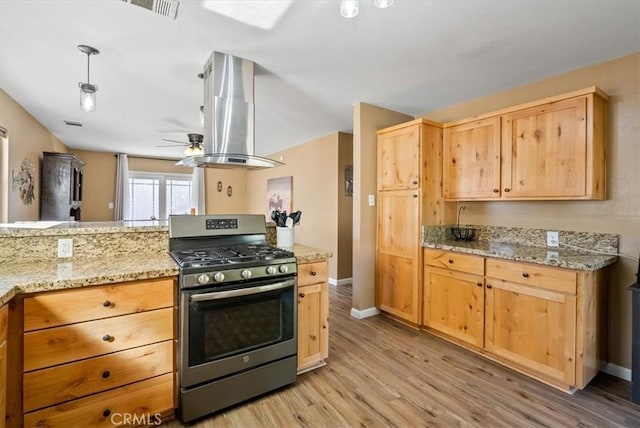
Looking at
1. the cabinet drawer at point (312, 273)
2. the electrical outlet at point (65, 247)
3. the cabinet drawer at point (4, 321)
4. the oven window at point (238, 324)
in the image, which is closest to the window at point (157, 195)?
the electrical outlet at point (65, 247)

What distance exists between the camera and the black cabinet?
4.47 metres

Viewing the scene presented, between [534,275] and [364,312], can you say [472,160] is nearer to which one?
[534,275]

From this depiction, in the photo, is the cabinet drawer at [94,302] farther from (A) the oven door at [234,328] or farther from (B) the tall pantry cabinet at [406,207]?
(B) the tall pantry cabinet at [406,207]

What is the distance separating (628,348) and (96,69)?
4832 mm

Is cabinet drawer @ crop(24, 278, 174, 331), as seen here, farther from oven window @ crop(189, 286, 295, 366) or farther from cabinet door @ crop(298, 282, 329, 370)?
cabinet door @ crop(298, 282, 329, 370)

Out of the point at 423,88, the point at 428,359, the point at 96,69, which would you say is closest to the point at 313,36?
the point at 423,88

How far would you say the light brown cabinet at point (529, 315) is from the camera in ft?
6.55

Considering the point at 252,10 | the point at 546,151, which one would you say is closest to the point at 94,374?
the point at 252,10

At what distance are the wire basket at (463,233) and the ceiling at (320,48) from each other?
139 cm

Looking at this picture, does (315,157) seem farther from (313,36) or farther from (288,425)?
(288,425)

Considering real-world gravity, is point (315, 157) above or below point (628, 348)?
above

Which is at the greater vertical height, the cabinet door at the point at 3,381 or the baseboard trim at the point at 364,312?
the cabinet door at the point at 3,381

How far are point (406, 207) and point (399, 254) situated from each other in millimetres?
509

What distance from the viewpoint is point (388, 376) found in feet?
7.33
